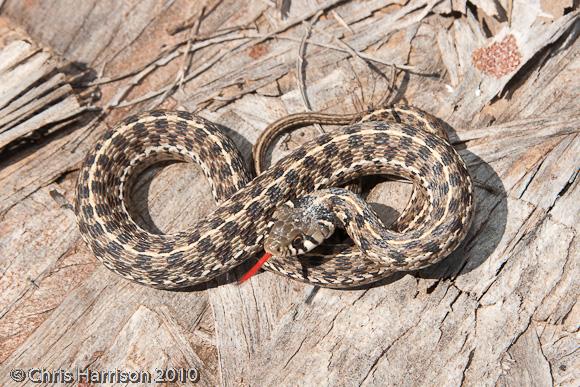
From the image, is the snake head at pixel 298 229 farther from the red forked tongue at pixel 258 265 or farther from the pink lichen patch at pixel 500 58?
the pink lichen patch at pixel 500 58

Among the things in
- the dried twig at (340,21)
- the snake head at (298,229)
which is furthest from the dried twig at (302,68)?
the snake head at (298,229)

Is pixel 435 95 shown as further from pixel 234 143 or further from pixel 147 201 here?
pixel 147 201

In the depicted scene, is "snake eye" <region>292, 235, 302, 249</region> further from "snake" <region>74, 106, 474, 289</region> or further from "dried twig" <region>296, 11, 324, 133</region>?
"dried twig" <region>296, 11, 324, 133</region>

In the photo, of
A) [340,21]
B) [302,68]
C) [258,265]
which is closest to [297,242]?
[258,265]

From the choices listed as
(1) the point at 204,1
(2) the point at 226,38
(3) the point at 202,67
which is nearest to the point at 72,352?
(3) the point at 202,67

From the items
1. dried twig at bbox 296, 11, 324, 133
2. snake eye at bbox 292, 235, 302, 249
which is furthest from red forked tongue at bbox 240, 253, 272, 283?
dried twig at bbox 296, 11, 324, 133
